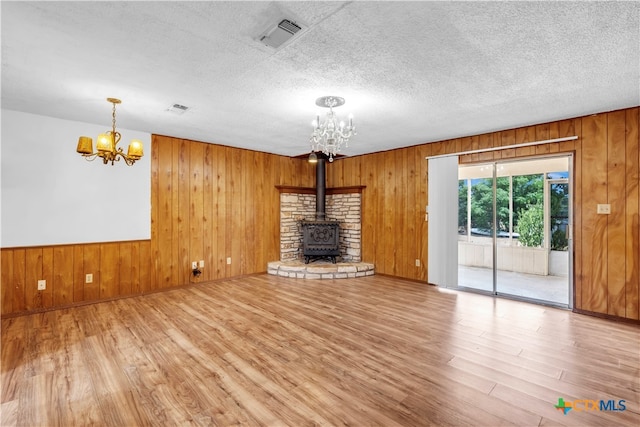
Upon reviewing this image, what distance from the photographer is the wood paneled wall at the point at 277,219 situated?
3410mm

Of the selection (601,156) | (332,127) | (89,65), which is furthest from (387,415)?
(601,156)

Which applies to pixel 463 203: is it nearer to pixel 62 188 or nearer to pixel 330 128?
pixel 330 128

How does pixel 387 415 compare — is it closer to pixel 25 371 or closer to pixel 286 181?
pixel 25 371

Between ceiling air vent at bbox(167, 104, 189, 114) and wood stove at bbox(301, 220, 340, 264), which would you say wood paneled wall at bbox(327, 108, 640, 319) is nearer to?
wood stove at bbox(301, 220, 340, 264)

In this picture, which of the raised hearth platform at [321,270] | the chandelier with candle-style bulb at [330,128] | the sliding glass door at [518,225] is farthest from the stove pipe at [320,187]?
the chandelier with candle-style bulb at [330,128]

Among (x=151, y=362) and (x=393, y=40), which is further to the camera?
(x=151, y=362)

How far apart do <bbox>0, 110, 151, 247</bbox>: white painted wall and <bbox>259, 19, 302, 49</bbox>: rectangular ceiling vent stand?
3.28m

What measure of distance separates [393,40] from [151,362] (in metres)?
3.10

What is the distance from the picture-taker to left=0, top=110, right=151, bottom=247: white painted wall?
3.48m

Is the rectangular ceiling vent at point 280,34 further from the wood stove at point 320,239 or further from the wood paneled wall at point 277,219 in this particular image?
the wood stove at point 320,239

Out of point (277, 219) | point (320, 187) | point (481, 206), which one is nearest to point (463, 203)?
point (481, 206)

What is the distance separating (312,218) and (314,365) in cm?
451

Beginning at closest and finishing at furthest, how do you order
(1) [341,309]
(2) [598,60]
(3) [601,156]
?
1. (2) [598,60]
2. (3) [601,156]
3. (1) [341,309]

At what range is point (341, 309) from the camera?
3738 millimetres
